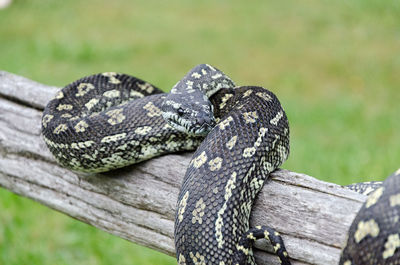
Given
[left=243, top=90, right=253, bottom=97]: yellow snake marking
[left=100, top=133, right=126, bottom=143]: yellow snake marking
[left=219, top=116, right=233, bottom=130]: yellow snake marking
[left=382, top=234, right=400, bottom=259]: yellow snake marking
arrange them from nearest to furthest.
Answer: [left=382, top=234, right=400, bottom=259]: yellow snake marking, [left=219, top=116, right=233, bottom=130]: yellow snake marking, [left=243, top=90, right=253, bottom=97]: yellow snake marking, [left=100, top=133, right=126, bottom=143]: yellow snake marking

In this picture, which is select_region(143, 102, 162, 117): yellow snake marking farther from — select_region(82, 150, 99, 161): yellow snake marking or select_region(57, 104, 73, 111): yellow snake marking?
select_region(57, 104, 73, 111): yellow snake marking

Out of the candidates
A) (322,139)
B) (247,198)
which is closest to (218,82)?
(247,198)

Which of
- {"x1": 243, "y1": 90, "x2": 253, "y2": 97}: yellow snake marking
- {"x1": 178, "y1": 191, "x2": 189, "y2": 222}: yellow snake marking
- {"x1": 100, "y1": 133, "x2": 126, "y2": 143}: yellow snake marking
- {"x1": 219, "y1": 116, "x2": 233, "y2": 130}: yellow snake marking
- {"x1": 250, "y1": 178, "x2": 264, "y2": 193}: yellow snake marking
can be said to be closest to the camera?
{"x1": 178, "y1": 191, "x2": 189, "y2": 222}: yellow snake marking

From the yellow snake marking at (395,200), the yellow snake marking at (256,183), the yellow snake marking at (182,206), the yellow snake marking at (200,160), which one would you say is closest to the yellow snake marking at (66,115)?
the yellow snake marking at (200,160)

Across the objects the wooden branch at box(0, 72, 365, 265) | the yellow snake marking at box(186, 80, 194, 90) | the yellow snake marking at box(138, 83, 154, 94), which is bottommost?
the wooden branch at box(0, 72, 365, 265)

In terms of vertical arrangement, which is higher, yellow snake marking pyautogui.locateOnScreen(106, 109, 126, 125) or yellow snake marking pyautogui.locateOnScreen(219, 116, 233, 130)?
yellow snake marking pyautogui.locateOnScreen(219, 116, 233, 130)

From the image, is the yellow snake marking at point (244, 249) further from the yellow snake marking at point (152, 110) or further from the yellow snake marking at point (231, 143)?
the yellow snake marking at point (152, 110)

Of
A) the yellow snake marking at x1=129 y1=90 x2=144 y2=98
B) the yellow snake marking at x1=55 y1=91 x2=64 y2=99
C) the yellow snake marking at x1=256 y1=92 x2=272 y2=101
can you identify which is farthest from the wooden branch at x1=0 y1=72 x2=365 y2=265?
the yellow snake marking at x1=129 y1=90 x2=144 y2=98
